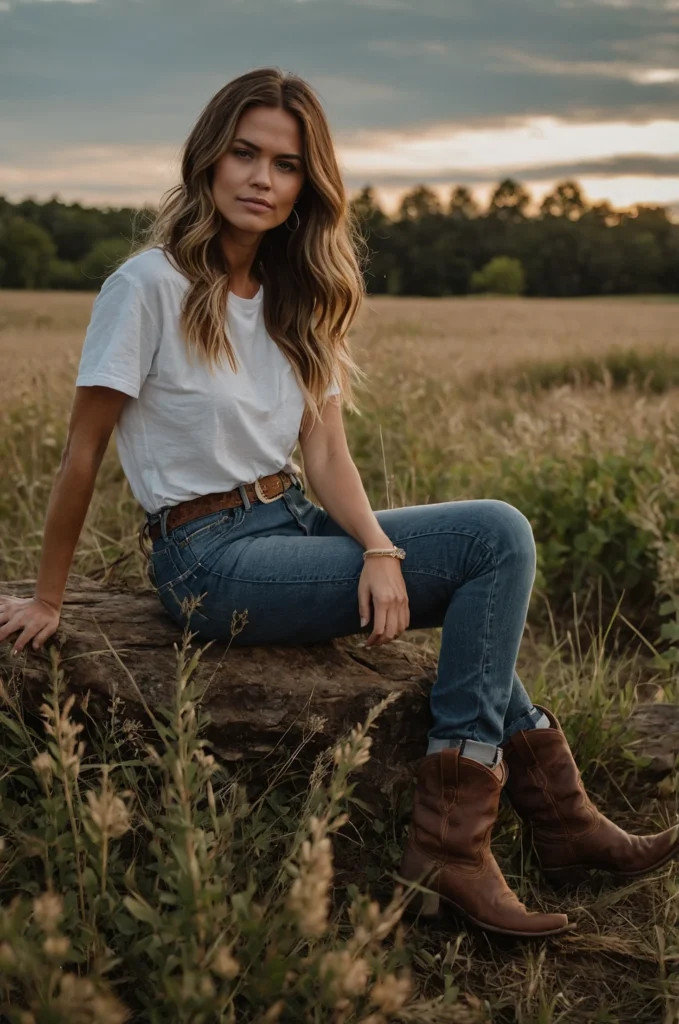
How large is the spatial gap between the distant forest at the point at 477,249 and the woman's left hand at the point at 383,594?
143 feet

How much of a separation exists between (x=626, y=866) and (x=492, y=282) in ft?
186

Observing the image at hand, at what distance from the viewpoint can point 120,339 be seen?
2.28 m

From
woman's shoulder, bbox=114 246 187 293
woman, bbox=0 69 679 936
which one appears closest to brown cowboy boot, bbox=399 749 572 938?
woman, bbox=0 69 679 936

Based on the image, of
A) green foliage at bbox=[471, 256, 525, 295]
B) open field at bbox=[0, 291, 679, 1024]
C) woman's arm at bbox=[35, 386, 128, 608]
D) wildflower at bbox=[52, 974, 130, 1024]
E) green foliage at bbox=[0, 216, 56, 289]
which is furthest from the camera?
green foliage at bbox=[471, 256, 525, 295]

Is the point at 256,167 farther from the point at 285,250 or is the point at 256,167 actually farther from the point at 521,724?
the point at 521,724

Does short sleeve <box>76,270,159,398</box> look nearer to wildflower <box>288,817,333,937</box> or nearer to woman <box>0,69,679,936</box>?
woman <box>0,69,679,936</box>

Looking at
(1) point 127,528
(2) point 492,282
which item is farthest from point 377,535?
(2) point 492,282

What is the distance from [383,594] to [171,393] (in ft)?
2.36

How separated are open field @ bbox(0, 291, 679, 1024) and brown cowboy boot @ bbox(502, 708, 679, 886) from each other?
0.08 metres

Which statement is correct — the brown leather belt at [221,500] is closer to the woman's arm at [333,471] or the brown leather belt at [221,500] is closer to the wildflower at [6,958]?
the woman's arm at [333,471]

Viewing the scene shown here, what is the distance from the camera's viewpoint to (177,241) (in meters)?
2.49

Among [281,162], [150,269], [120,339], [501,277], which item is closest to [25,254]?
[501,277]

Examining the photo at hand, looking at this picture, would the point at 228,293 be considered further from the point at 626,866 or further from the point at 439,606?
the point at 626,866

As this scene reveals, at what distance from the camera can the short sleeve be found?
89.0 inches
